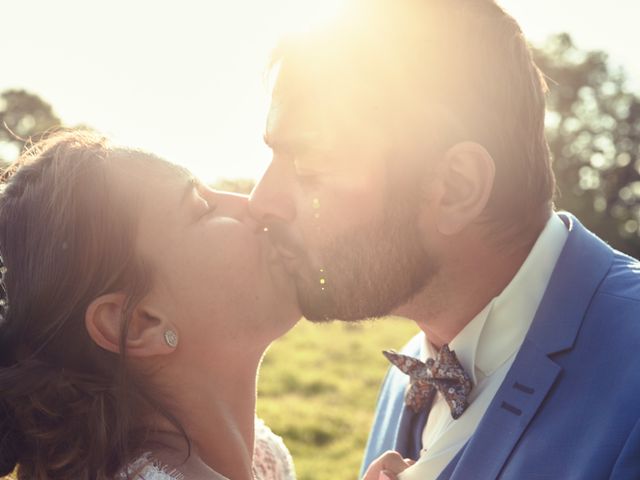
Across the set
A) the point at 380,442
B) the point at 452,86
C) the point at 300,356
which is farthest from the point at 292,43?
the point at 300,356

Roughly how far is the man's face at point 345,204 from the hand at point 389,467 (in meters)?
0.68

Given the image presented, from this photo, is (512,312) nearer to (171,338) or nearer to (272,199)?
(272,199)

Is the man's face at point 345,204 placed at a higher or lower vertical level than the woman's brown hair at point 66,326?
higher

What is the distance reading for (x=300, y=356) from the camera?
49.6ft

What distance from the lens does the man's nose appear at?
3.51 meters

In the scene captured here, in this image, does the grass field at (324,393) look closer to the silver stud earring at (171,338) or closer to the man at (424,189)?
the man at (424,189)

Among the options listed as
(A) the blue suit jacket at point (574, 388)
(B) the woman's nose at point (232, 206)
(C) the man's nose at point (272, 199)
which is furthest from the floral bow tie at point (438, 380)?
(B) the woman's nose at point (232, 206)

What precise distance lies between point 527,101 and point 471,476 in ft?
5.75

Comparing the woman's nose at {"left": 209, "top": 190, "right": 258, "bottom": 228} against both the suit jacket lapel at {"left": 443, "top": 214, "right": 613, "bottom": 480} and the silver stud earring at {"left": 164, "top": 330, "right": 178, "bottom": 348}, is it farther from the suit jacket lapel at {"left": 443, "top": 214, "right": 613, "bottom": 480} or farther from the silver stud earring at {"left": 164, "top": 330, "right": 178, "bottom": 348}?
the suit jacket lapel at {"left": 443, "top": 214, "right": 613, "bottom": 480}

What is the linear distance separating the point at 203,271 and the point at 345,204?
2.87ft

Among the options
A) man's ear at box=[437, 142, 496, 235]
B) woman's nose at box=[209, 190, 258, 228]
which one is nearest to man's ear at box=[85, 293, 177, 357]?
woman's nose at box=[209, 190, 258, 228]

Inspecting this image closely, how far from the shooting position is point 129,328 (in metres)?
3.18

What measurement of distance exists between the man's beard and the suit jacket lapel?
68 centimetres

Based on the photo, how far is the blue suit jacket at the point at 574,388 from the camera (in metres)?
2.80
